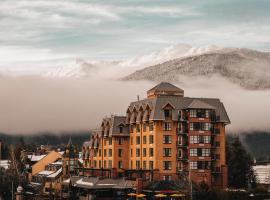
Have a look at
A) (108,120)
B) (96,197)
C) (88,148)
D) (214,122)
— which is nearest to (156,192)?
(96,197)

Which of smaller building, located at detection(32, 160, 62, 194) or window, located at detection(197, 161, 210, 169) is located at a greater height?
window, located at detection(197, 161, 210, 169)

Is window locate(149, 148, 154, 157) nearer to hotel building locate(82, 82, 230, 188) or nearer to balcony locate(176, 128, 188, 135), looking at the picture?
hotel building locate(82, 82, 230, 188)

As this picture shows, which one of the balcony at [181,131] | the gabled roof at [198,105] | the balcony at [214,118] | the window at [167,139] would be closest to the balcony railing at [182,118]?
the balcony at [181,131]

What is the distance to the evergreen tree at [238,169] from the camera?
154m

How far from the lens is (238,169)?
505ft

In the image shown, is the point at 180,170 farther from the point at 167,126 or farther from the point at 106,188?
the point at 106,188

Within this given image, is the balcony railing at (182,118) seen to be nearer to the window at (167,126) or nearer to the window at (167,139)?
the window at (167,126)

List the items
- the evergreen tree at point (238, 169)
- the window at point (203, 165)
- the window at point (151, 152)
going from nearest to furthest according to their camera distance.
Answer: the window at point (203, 165) → the window at point (151, 152) → the evergreen tree at point (238, 169)

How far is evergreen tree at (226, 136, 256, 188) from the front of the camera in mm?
153625

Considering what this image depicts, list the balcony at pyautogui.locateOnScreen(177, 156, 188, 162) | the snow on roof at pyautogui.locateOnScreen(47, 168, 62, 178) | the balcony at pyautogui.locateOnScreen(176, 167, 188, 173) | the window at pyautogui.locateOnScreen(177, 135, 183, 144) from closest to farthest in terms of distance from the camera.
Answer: the balcony at pyautogui.locateOnScreen(176, 167, 188, 173) → the balcony at pyautogui.locateOnScreen(177, 156, 188, 162) → the window at pyautogui.locateOnScreen(177, 135, 183, 144) → the snow on roof at pyautogui.locateOnScreen(47, 168, 62, 178)

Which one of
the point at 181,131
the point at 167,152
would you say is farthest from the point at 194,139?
the point at 167,152

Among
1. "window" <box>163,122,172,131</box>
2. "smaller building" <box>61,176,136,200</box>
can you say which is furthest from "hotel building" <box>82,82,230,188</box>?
"smaller building" <box>61,176,136,200</box>

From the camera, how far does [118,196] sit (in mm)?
136500

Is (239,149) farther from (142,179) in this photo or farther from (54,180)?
(54,180)
